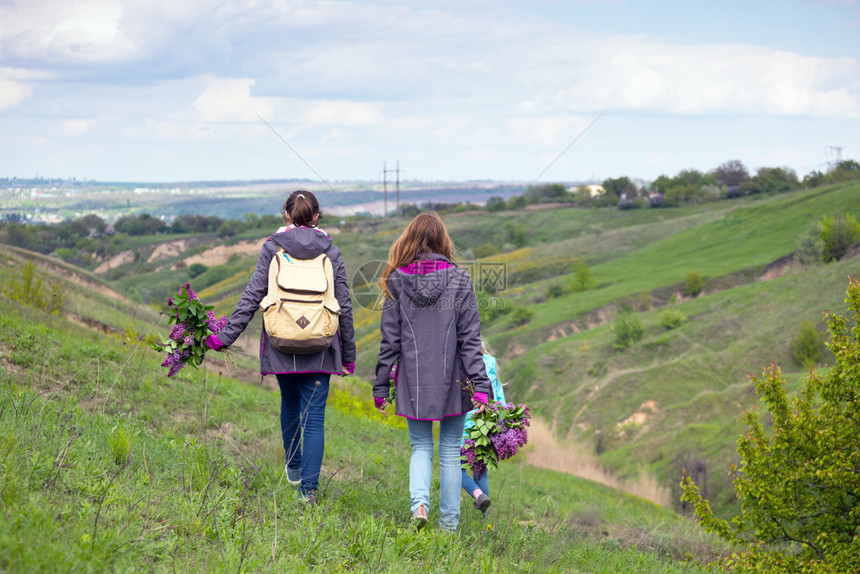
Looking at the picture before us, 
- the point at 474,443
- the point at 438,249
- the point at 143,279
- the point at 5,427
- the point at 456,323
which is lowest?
the point at 143,279

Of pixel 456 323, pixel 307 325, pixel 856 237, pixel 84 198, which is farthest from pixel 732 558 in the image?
pixel 84 198

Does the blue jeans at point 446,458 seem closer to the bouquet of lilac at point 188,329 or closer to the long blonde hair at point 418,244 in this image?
the long blonde hair at point 418,244

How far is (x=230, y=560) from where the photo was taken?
313cm

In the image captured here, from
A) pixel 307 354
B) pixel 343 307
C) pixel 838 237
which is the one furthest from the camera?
pixel 838 237

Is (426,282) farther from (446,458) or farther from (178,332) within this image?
(178,332)

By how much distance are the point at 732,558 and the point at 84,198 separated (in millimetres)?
150447

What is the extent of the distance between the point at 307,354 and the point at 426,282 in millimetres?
975

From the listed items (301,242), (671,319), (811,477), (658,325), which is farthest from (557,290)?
(301,242)

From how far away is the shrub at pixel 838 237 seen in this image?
4884 centimetres

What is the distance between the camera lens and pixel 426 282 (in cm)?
429

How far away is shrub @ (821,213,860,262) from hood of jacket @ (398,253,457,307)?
5316 centimetres

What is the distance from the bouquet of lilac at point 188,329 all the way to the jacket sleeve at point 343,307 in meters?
0.87

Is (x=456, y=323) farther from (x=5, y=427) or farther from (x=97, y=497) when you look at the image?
(x=5, y=427)

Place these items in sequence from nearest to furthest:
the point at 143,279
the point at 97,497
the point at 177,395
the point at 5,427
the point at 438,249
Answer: the point at 97,497, the point at 5,427, the point at 438,249, the point at 177,395, the point at 143,279
